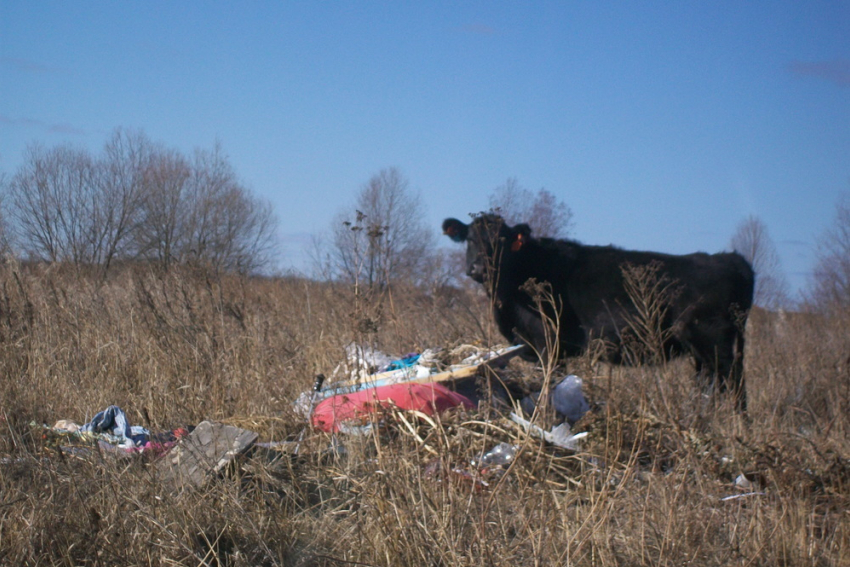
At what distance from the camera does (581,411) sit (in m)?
4.82

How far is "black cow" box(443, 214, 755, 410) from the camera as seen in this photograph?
712 centimetres

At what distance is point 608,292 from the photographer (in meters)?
7.45

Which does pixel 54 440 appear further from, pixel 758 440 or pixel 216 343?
pixel 758 440

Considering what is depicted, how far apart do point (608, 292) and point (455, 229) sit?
7.10ft

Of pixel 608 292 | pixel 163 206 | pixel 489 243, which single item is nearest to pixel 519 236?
pixel 489 243

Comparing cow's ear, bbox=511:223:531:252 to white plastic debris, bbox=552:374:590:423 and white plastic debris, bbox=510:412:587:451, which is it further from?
white plastic debris, bbox=510:412:587:451

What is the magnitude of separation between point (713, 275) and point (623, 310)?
1124mm

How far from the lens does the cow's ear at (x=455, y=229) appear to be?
878 centimetres

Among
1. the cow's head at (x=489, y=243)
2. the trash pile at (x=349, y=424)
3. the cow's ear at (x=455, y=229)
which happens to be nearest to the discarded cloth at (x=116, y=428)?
the trash pile at (x=349, y=424)

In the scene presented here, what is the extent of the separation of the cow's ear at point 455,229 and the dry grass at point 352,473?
2.80 metres

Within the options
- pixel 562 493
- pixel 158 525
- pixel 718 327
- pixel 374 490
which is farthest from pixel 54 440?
pixel 718 327

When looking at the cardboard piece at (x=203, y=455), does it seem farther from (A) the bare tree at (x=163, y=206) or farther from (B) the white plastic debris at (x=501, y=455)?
(A) the bare tree at (x=163, y=206)

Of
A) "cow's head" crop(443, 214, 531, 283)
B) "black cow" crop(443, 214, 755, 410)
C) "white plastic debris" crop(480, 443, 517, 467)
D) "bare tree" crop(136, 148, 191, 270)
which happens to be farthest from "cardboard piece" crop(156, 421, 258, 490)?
"bare tree" crop(136, 148, 191, 270)

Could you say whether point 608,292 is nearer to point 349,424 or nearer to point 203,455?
point 349,424
